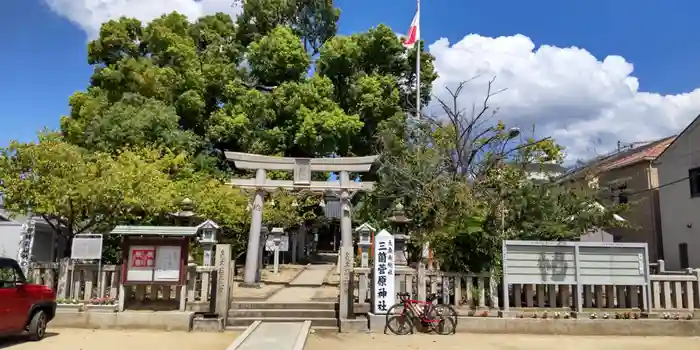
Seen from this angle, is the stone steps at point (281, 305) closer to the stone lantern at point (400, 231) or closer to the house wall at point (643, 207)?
the stone lantern at point (400, 231)

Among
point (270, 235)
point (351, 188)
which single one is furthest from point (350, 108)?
Answer: point (351, 188)

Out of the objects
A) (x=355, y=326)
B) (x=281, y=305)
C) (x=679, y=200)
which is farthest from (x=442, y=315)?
(x=679, y=200)

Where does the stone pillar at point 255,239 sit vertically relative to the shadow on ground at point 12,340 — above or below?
above

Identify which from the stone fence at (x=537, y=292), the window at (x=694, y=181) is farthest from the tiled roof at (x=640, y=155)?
the stone fence at (x=537, y=292)

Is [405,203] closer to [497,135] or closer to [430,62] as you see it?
[497,135]

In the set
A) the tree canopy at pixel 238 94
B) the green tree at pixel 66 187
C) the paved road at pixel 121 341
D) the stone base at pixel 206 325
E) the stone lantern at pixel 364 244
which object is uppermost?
the tree canopy at pixel 238 94

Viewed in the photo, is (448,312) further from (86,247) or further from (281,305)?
(86,247)

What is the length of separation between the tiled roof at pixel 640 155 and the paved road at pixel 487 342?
46.1ft

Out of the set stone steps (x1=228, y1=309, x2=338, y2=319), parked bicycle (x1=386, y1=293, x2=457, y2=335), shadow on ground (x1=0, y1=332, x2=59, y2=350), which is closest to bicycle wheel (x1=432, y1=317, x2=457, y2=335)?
parked bicycle (x1=386, y1=293, x2=457, y2=335)

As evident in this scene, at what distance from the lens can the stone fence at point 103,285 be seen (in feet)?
37.6

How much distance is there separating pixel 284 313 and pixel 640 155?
20604mm

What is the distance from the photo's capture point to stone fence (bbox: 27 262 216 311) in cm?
1145

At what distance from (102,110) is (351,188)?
15.3 m

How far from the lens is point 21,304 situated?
352 inches
